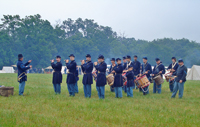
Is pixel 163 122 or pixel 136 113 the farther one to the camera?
pixel 136 113

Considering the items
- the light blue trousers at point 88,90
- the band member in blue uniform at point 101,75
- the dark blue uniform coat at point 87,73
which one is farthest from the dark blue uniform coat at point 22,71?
the band member in blue uniform at point 101,75

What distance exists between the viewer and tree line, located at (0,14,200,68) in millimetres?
65438

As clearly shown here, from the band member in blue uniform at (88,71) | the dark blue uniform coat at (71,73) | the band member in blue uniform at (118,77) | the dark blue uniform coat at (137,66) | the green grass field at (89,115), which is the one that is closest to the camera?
the green grass field at (89,115)

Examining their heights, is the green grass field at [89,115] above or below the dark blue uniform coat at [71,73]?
below

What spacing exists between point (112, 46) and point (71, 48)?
50.6 ft

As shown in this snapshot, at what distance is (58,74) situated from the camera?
517 inches

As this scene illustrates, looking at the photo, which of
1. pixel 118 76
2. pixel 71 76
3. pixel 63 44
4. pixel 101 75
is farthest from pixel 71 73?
pixel 63 44

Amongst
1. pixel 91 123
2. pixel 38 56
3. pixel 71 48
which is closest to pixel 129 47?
pixel 71 48

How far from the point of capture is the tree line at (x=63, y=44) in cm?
6544

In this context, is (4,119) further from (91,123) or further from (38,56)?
(38,56)

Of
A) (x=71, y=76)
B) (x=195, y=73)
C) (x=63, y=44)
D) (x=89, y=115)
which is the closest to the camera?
(x=89, y=115)

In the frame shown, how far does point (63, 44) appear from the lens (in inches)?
3063

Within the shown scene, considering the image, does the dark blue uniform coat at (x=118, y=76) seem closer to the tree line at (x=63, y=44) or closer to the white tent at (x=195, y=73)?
the white tent at (x=195, y=73)

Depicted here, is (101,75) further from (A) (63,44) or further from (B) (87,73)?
(A) (63,44)
